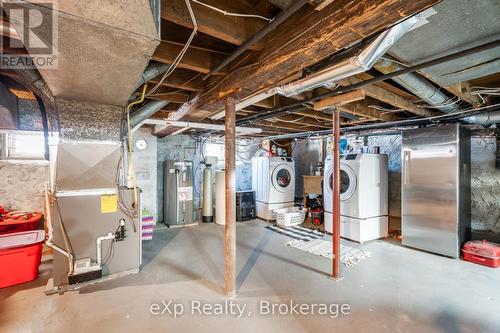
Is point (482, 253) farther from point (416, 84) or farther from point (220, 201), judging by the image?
point (220, 201)

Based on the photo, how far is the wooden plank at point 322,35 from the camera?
3.51 feet

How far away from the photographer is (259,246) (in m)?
3.75

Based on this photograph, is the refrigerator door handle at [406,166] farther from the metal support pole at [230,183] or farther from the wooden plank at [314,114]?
the metal support pole at [230,183]

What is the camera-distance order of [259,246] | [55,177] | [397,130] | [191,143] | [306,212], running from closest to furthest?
[55,177] < [259,246] < [397,130] < [306,212] < [191,143]

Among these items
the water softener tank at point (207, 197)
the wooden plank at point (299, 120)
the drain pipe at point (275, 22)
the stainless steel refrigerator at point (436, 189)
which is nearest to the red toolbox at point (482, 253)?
the stainless steel refrigerator at point (436, 189)

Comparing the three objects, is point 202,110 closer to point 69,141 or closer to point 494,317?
point 69,141

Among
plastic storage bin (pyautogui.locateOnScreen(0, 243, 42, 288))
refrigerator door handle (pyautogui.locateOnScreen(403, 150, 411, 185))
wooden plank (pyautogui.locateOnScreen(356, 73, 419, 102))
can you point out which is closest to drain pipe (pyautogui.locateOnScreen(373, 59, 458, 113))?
wooden plank (pyautogui.locateOnScreen(356, 73, 419, 102))

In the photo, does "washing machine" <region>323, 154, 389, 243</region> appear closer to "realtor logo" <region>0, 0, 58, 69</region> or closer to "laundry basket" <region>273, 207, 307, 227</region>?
"laundry basket" <region>273, 207, 307, 227</region>

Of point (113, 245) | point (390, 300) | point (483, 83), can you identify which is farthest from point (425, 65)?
point (113, 245)

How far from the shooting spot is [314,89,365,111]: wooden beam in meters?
2.37

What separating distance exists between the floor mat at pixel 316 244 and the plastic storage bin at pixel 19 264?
3338 mm

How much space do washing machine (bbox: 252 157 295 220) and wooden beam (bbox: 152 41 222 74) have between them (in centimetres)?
363

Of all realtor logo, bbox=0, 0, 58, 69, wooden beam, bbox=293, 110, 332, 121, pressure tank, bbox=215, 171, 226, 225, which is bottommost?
pressure tank, bbox=215, 171, 226, 225

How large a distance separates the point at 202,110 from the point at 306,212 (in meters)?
3.71
